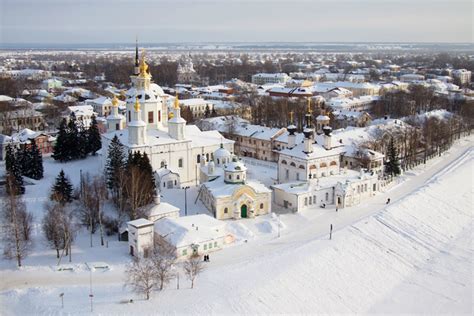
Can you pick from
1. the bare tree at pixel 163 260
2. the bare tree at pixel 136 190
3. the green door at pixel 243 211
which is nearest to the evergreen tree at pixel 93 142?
the bare tree at pixel 136 190

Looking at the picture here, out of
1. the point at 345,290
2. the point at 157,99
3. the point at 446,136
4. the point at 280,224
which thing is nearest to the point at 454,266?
the point at 345,290

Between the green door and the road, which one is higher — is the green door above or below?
above

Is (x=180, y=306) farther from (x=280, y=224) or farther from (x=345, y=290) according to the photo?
(x=280, y=224)

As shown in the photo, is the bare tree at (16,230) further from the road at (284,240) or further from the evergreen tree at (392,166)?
the evergreen tree at (392,166)

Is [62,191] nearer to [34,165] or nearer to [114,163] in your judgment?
[114,163]

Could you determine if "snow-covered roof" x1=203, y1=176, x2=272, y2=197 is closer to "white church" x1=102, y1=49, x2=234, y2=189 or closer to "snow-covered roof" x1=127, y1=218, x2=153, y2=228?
"white church" x1=102, y1=49, x2=234, y2=189

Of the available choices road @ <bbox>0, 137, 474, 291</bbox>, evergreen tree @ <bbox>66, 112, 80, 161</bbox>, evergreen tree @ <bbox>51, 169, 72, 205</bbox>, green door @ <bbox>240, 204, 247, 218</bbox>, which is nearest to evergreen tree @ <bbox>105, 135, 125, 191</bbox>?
evergreen tree @ <bbox>51, 169, 72, 205</bbox>
